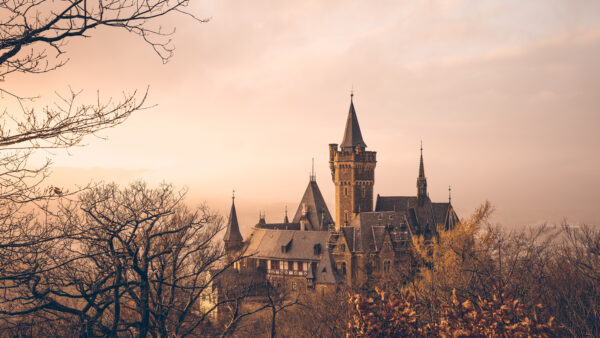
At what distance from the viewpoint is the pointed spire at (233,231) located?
63.5 meters

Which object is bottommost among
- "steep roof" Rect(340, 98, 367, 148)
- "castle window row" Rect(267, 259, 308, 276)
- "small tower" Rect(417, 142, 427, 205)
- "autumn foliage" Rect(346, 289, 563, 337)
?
"castle window row" Rect(267, 259, 308, 276)

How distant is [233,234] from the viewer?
2525 inches

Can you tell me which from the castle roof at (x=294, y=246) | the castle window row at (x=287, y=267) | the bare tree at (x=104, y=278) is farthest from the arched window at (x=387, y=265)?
the bare tree at (x=104, y=278)

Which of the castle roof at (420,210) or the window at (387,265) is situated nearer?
the window at (387,265)

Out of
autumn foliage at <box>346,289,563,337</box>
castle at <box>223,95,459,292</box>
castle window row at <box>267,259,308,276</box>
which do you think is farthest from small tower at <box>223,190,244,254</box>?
autumn foliage at <box>346,289,563,337</box>

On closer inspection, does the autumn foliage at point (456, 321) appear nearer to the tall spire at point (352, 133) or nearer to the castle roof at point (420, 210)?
the castle roof at point (420, 210)

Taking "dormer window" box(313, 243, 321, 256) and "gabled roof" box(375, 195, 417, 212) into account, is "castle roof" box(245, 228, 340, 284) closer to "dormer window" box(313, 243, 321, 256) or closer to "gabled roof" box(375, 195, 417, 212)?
"dormer window" box(313, 243, 321, 256)

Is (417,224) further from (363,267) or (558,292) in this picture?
(558,292)

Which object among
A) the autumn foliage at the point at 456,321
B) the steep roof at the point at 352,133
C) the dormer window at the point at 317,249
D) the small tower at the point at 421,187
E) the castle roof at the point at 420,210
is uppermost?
the steep roof at the point at 352,133

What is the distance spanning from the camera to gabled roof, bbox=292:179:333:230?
222 feet

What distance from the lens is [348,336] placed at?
35.0 feet

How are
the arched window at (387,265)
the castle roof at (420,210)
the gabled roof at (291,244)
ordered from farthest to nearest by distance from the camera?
the castle roof at (420,210) < the gabled roof at (291,244) < the arched window at (387,265)

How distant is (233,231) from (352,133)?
21186 millimetres

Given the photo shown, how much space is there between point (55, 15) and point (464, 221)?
135 ft
